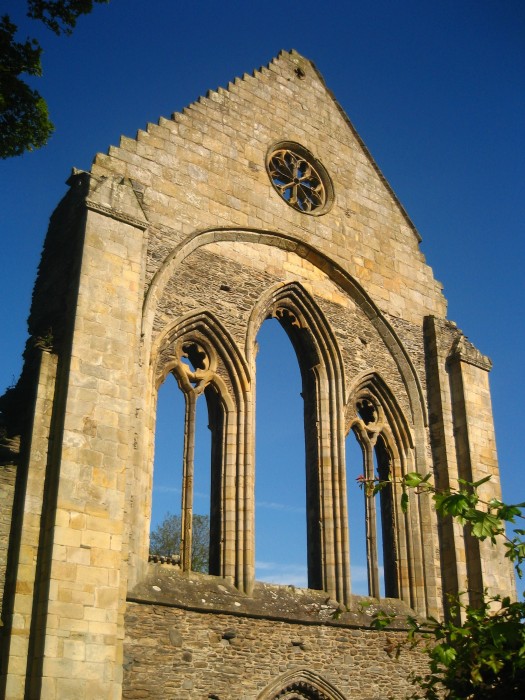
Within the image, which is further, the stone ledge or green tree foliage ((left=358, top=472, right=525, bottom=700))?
the stone ledge

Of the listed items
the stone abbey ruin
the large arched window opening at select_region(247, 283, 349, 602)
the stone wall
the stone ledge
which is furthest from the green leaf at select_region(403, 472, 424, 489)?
the large arched window opening at select_region(247, 283, 349, 602)

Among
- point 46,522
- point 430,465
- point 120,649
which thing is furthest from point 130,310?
point 430,465

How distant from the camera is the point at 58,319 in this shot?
10734 mm

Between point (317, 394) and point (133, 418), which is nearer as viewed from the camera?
point (133, 418)

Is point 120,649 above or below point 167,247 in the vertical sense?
below

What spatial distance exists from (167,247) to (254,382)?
211 cm

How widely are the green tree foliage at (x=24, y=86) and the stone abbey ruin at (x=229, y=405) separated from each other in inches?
70.9

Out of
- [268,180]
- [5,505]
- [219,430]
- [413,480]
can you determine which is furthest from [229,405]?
[413,480]

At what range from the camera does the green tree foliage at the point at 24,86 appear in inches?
352

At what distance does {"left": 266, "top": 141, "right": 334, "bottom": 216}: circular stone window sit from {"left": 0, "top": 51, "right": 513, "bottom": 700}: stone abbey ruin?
0.04m

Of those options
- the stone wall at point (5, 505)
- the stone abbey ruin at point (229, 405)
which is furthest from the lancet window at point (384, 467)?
the stone wall at point (5, 505)

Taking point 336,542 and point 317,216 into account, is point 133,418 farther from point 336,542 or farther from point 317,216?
point 317,216

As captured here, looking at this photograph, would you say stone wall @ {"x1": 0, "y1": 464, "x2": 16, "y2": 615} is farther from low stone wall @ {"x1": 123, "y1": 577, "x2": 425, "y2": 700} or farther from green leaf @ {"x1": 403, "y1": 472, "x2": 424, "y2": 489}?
green leaf @ {"x1": 403, "y1": 472, "x2": 424, "y2": 489}

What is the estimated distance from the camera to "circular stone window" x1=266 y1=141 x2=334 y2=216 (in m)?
14.4
